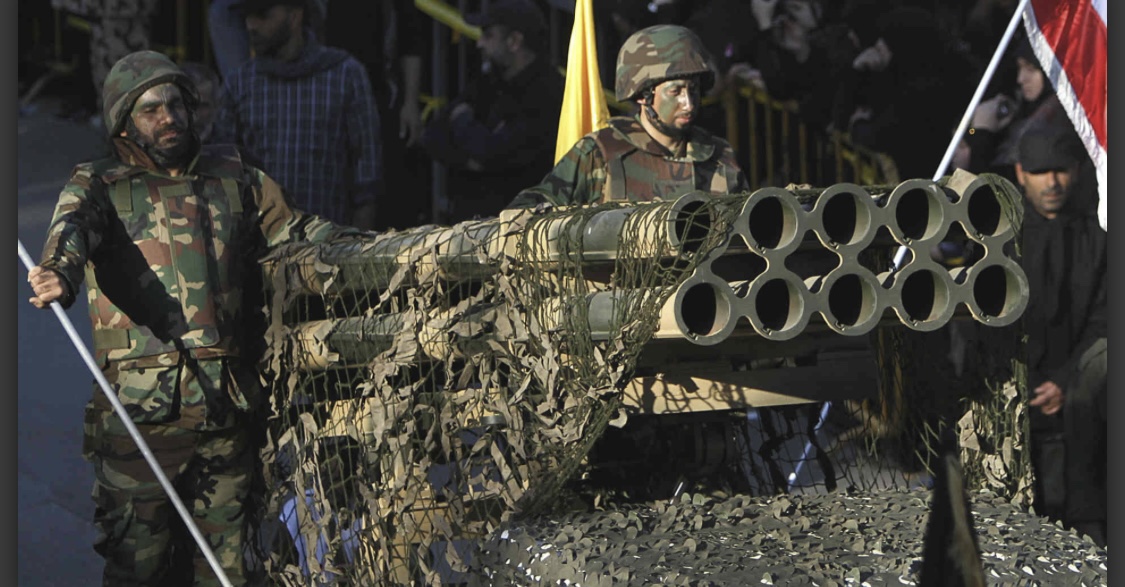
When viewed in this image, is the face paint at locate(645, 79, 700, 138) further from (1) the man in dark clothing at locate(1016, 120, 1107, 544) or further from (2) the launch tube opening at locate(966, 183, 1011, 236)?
(1) the man in dark clothing at locate(1016, 120, 1107, 544)

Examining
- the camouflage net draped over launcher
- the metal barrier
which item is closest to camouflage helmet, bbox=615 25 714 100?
the camouflage net draped over launcher

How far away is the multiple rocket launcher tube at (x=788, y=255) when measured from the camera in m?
4.66

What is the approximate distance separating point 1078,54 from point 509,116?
237 centimetres

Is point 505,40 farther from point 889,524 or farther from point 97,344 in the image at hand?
point 889,524

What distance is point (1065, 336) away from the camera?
26.2ft

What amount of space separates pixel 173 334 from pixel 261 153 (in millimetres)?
2230

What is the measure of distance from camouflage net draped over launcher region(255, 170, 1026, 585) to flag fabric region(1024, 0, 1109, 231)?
8.20 ft

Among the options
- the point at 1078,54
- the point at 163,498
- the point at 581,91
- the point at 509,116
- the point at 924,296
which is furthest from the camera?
the point at 509,116

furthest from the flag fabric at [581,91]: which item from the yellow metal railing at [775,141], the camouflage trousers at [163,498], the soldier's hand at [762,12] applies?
the camouflage trousers at [163,498]

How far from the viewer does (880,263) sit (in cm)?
546

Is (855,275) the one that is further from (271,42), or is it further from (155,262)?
(271,42)

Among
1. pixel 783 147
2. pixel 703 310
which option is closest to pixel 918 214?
pixel 703 310

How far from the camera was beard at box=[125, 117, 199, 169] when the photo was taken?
19.6 ft

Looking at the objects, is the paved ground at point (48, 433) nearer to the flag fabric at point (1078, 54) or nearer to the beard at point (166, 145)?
the beard at point (166, 145)
